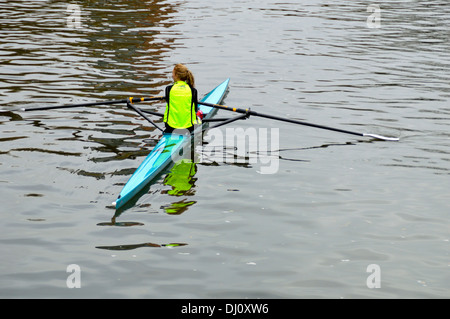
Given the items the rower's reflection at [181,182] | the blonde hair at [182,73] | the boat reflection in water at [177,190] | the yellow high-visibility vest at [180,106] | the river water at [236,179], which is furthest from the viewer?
the yellow high-visibility vest at [180,106]

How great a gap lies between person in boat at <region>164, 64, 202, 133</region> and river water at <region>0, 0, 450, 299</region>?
62 cm

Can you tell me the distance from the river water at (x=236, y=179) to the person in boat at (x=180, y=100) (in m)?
0.62

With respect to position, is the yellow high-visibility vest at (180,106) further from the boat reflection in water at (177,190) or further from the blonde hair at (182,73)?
the boat reflection in water at (177,190)

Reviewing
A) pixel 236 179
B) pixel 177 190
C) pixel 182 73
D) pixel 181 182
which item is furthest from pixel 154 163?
pixel 182 73

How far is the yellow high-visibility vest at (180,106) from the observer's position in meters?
12.0

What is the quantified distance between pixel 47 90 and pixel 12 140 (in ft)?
14.6

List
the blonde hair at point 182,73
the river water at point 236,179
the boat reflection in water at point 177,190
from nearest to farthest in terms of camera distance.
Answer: the river water at point 236,179, the boat reflection in water at point 177,190, the blonde hair at point 182,73

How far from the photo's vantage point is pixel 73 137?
12445 mm

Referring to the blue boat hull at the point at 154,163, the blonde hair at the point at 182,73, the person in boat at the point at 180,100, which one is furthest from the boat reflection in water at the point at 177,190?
the blonde hair at the point at 182,73

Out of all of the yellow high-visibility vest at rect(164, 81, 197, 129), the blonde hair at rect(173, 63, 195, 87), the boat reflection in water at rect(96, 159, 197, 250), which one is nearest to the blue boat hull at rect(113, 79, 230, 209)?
the boat reflection in water at rect(96, 159, 197, 250)

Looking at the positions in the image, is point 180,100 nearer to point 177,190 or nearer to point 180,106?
point 180,106

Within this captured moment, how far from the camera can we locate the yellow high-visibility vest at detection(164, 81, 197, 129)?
12.0 metres

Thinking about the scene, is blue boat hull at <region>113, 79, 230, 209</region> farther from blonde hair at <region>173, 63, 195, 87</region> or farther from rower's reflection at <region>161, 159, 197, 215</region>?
blonde hair at <region>173, 63, 195, 87</region>
